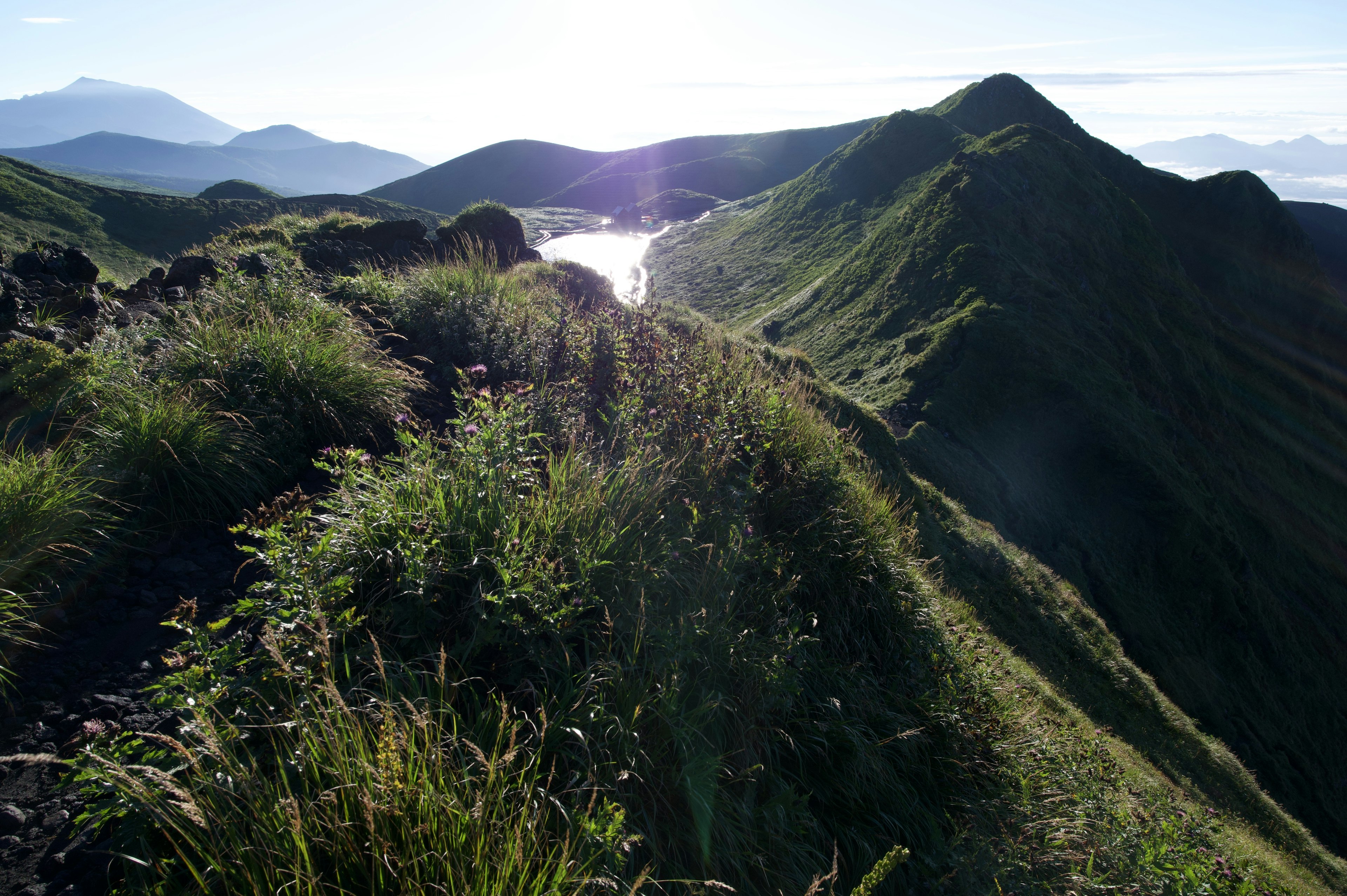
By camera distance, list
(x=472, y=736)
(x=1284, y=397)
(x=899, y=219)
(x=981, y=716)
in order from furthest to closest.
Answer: (x=1284, y=397), (x=899, y=219), (x=981, y=716), (x=472, y=736)

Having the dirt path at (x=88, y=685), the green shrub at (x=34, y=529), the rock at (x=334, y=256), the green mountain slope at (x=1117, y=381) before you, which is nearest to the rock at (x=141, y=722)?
the dirt path at (x=88, y=685)

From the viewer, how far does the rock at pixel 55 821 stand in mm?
2090

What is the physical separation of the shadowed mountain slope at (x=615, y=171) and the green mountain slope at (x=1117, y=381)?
70072mm

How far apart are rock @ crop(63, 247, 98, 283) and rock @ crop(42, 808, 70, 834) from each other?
830 centimetres

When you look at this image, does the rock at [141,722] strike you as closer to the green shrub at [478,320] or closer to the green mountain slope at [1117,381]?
the green shrub at [478,320]

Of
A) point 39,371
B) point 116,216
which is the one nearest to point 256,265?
point 39,371

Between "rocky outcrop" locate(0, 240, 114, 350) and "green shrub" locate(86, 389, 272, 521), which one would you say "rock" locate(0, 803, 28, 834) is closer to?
"green shrub" locate(86, 389, 272, 521)

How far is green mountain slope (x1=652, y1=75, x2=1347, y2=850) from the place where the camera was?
62.1 feet

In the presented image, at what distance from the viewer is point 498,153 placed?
146 m

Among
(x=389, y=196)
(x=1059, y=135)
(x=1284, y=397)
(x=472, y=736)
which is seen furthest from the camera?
(x=389, y=196)

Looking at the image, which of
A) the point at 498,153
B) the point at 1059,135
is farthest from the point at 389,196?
the point at 1059,135

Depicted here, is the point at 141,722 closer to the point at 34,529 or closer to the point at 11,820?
the point at 11,820

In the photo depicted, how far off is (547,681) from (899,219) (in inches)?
1347

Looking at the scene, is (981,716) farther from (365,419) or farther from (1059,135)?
(1059,135)
